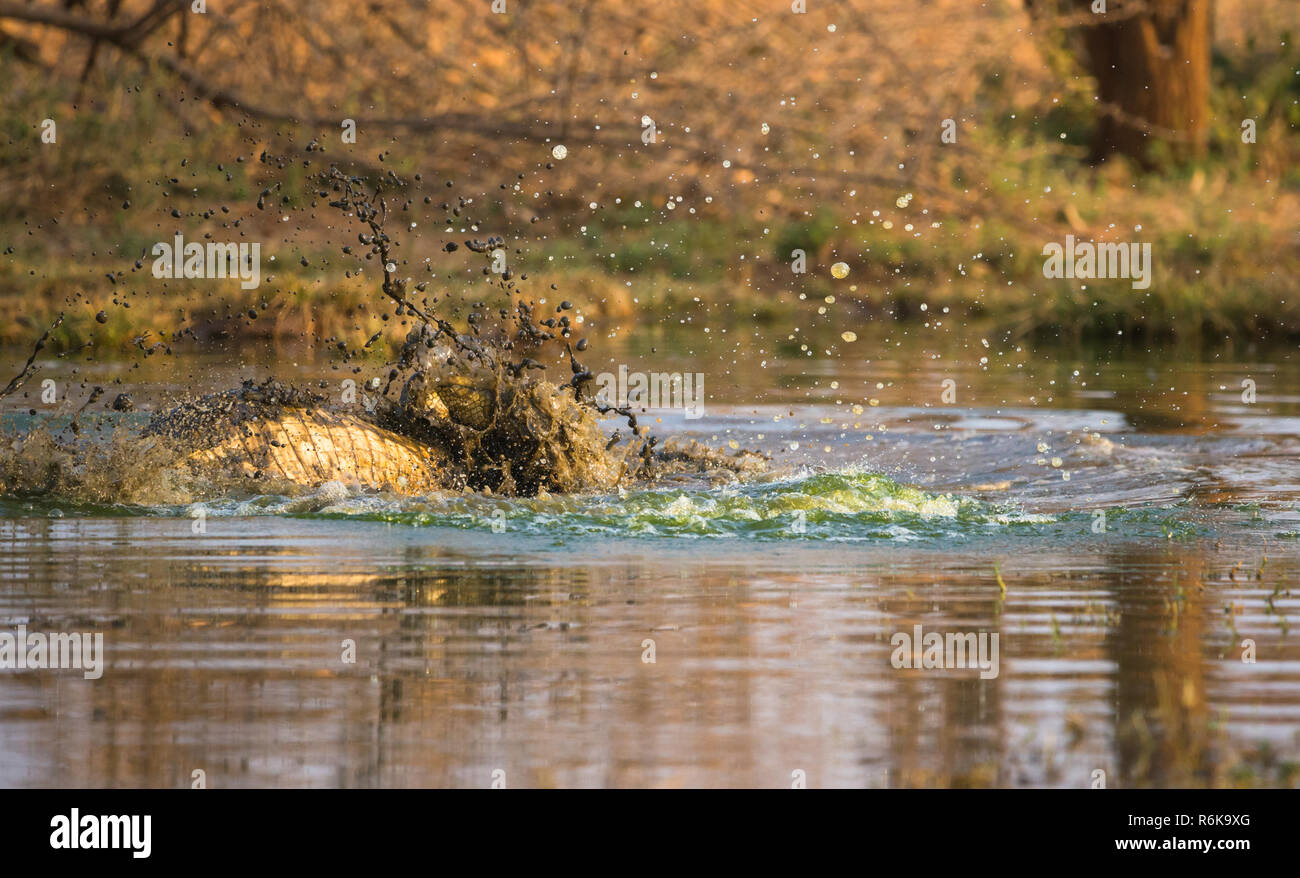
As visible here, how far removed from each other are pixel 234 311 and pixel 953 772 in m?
14.7

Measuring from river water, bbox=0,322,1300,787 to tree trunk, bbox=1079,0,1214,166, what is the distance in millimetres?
16516

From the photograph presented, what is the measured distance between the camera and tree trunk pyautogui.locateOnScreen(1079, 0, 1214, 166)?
2784 cm

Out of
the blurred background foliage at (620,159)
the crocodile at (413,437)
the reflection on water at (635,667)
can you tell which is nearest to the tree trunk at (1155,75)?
the blurred background foliage at (620,159)

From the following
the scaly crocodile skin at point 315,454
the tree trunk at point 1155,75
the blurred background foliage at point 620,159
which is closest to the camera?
the scaly crocodile skin at point 315,454

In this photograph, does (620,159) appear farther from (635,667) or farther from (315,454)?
(635,667)

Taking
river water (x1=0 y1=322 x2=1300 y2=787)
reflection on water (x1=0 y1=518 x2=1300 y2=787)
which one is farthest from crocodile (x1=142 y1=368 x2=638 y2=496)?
reflection on water (x1=0 y1=518 x2=1300 y2=787)

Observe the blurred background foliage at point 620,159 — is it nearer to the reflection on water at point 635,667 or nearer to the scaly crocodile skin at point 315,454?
the scaly crocodile skin at point 315,454

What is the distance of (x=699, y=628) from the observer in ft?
21.2

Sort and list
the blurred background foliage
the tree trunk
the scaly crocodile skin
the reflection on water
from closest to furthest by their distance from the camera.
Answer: the reflection on water → the scaly crocodile skin → the blurred background foliage → the tree trunk

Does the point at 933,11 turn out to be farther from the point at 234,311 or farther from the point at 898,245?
the point at 234,311

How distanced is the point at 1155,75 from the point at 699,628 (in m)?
23.0

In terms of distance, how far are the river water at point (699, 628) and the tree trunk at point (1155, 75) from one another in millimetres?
16516

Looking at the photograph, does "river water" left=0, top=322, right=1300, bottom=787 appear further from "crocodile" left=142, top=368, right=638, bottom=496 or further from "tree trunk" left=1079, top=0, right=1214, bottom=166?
"tree trunk" left=1079, top=0, right=1214, bottom=166

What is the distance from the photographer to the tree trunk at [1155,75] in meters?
27.8
